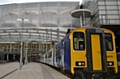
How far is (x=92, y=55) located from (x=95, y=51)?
29 centimetres

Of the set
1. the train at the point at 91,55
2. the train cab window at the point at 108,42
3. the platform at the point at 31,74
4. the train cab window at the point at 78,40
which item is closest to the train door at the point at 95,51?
the train at the point at 91,55

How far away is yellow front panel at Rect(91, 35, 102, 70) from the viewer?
9.78 meters

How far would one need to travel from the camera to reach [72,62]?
9.96 meters

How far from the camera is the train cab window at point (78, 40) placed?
33.7ft

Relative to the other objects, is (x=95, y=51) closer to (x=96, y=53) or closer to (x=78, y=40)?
(x=96, y=53)

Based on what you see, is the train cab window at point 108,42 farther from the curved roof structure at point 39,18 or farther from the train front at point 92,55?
the curved roof structure at point 39,18

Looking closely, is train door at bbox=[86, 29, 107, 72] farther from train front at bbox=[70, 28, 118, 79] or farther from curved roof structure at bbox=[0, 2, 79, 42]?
curved roof structure at bbox=[0, 2, 79, 42]

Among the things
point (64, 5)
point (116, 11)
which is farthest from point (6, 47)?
point (116, 11)

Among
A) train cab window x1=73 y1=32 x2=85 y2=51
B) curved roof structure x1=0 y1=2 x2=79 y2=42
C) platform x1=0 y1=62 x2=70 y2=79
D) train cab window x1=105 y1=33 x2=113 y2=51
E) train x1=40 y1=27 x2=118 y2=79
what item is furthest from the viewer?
curved roof structure x1=0 y1=2 x2=79 y2=42

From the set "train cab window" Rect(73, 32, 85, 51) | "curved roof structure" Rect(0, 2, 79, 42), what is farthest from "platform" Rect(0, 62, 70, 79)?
"curved roof structure" Rect(0, 2, 79, 42)

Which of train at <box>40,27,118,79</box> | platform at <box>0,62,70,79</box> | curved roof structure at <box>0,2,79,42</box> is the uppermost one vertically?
curved roof structure at <box>0,2,79,42</box>

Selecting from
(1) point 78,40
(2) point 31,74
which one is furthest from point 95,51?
(2) point 31,74

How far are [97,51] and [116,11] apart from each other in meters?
28.9

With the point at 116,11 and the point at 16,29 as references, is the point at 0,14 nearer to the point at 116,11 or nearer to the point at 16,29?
the point at 16,29
